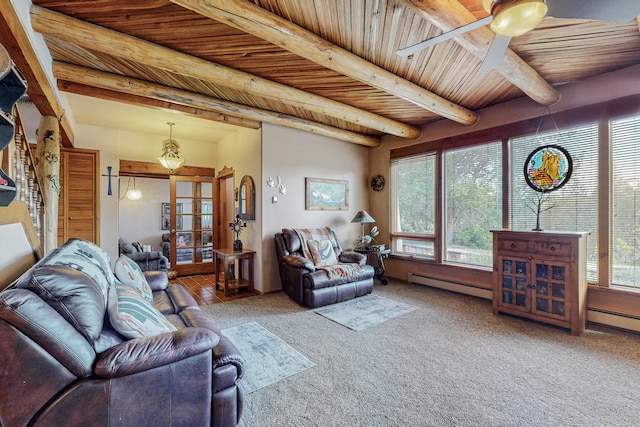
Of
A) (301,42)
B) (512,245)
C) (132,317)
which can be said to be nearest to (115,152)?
(301,42)

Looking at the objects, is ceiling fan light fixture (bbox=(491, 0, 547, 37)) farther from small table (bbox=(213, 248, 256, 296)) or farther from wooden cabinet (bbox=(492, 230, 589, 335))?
small table (bbox=(213, 248, 256, 296))

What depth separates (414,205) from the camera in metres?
5.00

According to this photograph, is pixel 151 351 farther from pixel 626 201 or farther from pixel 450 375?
pixel 626 201

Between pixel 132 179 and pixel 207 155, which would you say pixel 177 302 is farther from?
pixel 132 179

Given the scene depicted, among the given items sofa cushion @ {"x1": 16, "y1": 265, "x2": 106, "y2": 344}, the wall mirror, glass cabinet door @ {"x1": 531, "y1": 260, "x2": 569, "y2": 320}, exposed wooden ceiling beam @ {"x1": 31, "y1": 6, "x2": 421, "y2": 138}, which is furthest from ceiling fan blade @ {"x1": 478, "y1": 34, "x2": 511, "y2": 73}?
the wall mirror

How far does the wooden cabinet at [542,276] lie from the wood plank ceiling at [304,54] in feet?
5.60

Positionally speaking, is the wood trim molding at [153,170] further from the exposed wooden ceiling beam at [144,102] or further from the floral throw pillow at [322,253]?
the floral throw pillow at [322,253]

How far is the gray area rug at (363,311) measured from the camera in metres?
3.17

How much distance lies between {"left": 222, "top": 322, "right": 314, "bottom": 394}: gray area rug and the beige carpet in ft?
0.28

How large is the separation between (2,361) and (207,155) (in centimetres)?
528

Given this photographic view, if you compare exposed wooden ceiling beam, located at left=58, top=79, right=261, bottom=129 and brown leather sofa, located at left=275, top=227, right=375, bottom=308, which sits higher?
exposed wooden ceiling beam, located at left=58, top=79, right=261, bottom=129

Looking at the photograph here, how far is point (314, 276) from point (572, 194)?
3.30 m

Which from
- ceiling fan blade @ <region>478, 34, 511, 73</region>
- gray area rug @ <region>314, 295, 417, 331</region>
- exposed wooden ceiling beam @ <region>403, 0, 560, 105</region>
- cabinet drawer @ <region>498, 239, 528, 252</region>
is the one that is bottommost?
gray area rug @ <region>314, 295, 417, 331</region>

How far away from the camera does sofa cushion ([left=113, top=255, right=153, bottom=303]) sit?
225cm
